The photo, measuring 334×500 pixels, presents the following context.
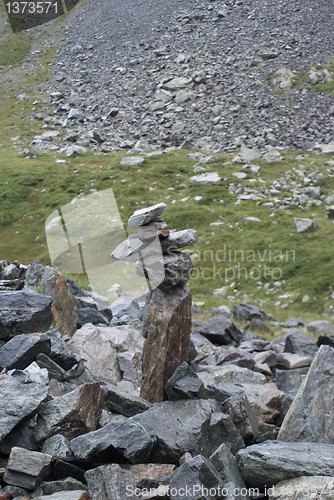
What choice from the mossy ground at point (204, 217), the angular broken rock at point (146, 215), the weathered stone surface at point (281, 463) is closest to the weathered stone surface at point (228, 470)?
the weathered stone surface at point (281, 463)

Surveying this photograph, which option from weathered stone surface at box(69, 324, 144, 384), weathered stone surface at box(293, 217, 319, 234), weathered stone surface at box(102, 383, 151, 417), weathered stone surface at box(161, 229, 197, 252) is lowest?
weathered stone surface at box(293, 217, 319, 234)

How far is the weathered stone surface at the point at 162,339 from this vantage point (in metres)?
8.55

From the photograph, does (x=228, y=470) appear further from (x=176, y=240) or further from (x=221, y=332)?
(x=221, y=332)

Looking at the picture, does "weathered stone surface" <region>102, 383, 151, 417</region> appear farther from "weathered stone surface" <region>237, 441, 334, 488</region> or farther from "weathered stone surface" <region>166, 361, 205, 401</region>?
"weathered stone surface" <region>237, 441, 334, 488</region>

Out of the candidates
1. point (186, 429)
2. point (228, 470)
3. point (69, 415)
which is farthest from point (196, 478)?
point (69, 415)

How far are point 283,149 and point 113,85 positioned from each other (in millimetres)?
31654

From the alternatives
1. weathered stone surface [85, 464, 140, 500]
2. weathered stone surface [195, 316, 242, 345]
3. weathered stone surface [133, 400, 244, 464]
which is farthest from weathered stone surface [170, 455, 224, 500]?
weathered stone surface [195, 316, 242, 345]

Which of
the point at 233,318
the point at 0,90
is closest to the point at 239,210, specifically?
the point at 233,318

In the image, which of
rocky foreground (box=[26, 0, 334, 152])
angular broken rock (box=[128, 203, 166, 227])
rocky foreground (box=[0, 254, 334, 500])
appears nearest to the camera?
rocky foreground (box=[0, 254, 334, 500])

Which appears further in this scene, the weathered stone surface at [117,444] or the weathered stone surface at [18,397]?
the weathered stone surface at [18,397]

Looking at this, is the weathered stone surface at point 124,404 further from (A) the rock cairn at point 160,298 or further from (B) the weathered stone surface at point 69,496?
(B) the weathered stone surface at point 69,496

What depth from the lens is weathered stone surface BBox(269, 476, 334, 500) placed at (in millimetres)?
5070

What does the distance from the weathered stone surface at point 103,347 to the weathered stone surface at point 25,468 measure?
12.7 ft

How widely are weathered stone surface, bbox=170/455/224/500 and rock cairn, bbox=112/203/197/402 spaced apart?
301cm
